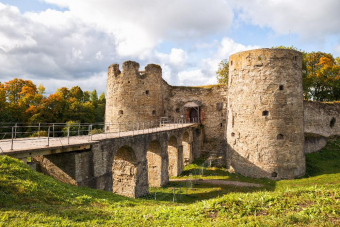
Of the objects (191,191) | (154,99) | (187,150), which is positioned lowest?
(191,191)

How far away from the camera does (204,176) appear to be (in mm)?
21562

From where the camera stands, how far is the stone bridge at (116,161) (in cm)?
1047

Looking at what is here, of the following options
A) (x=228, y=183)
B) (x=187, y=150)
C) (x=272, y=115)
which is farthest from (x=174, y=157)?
(x=272, y=115)

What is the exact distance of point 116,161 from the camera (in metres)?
15.6

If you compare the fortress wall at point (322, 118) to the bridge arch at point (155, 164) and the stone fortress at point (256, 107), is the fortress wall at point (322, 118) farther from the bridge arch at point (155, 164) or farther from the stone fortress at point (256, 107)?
the bridge arch at point (155, 164)

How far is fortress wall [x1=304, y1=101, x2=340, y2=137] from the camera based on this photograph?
2844cm

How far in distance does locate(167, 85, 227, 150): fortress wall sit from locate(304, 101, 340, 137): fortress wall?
946 cm

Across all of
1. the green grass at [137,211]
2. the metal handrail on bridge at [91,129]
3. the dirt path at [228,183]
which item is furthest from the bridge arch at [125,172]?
the dirt path at [228,183]

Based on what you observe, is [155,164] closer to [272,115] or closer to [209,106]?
[272,115]

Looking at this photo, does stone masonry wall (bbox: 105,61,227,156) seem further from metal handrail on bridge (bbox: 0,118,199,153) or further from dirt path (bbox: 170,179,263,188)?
dirt path (bbox: 170,179,263,188)

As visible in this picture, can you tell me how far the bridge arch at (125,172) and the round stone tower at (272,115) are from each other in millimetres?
10618

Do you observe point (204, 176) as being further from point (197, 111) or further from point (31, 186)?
point (31, 186)

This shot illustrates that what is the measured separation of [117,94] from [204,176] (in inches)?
469

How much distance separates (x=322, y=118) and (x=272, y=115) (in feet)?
42.8
